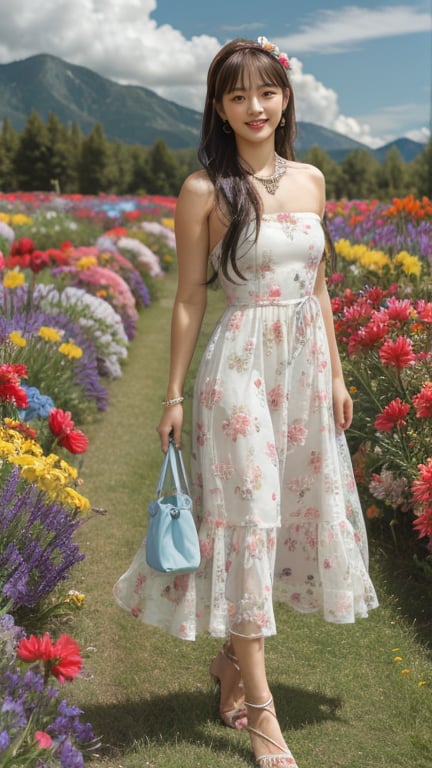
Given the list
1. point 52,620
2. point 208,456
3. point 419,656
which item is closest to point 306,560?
point 208,456

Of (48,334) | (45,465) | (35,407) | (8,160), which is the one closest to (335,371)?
(45,465)

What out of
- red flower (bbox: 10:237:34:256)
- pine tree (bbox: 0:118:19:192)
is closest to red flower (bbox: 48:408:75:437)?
red flower (bbox: 10:237:34:256)

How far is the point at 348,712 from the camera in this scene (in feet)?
9.81

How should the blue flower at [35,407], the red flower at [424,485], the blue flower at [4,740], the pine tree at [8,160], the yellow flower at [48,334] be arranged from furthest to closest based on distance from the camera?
the pine tree at [8,160] → the yellow flower at [48,334] → the blue flower at [35,407] → the red flower at [424,485] → the blue flower at [4,740]

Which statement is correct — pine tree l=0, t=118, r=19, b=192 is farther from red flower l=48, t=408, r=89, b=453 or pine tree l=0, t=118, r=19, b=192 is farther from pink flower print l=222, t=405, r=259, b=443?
pink flower print l=222, t=405, r=259, b=443

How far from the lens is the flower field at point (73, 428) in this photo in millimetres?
2121

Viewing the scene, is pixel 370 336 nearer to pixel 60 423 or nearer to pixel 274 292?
pixel 274 292

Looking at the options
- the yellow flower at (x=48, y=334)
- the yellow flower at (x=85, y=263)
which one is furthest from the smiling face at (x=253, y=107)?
the yellow flower at (x=85, y=263)

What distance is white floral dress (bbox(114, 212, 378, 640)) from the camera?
2.53 metres

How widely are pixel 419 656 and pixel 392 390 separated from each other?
4.02 feet

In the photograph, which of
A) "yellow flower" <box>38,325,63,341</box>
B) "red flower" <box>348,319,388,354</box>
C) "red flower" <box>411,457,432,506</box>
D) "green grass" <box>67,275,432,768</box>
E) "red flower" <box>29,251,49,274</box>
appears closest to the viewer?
"green grass" <box>67,275,432,768</box>

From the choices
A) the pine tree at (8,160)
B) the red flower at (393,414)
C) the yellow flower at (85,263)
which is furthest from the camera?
the pine tree at (8,160)

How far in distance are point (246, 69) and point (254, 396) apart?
37.6 inches

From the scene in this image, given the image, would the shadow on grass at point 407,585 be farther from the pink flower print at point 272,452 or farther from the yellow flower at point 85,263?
the yellow flower at point 85,263
